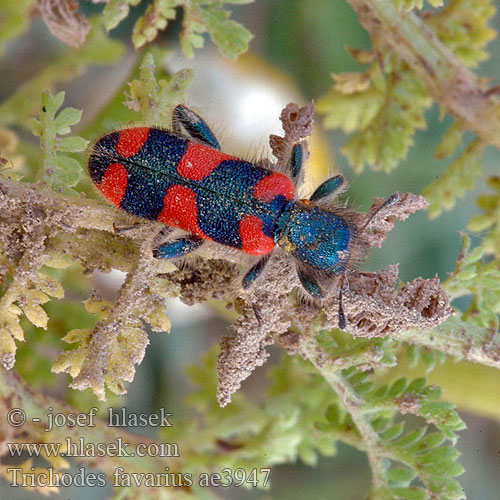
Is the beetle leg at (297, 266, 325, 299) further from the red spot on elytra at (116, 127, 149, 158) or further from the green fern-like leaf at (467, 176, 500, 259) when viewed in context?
the green fern-like leaf at (467, 176, 500, 259)

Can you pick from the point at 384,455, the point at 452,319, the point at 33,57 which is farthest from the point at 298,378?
the point at 33,57

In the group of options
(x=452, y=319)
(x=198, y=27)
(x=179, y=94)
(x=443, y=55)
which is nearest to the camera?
(x=179, y=94)

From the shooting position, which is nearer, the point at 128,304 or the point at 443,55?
the point at 128,304

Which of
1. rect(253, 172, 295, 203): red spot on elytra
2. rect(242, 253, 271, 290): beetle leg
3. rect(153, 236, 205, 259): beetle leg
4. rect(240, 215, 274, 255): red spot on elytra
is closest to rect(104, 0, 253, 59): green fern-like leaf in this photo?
rect(253, 172, 295, 203): red spot on elytra

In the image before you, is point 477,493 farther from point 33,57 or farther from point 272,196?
point 33,57

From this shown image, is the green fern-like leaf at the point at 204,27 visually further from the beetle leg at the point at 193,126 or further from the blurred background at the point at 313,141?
the blurred background at the point at 313,141
